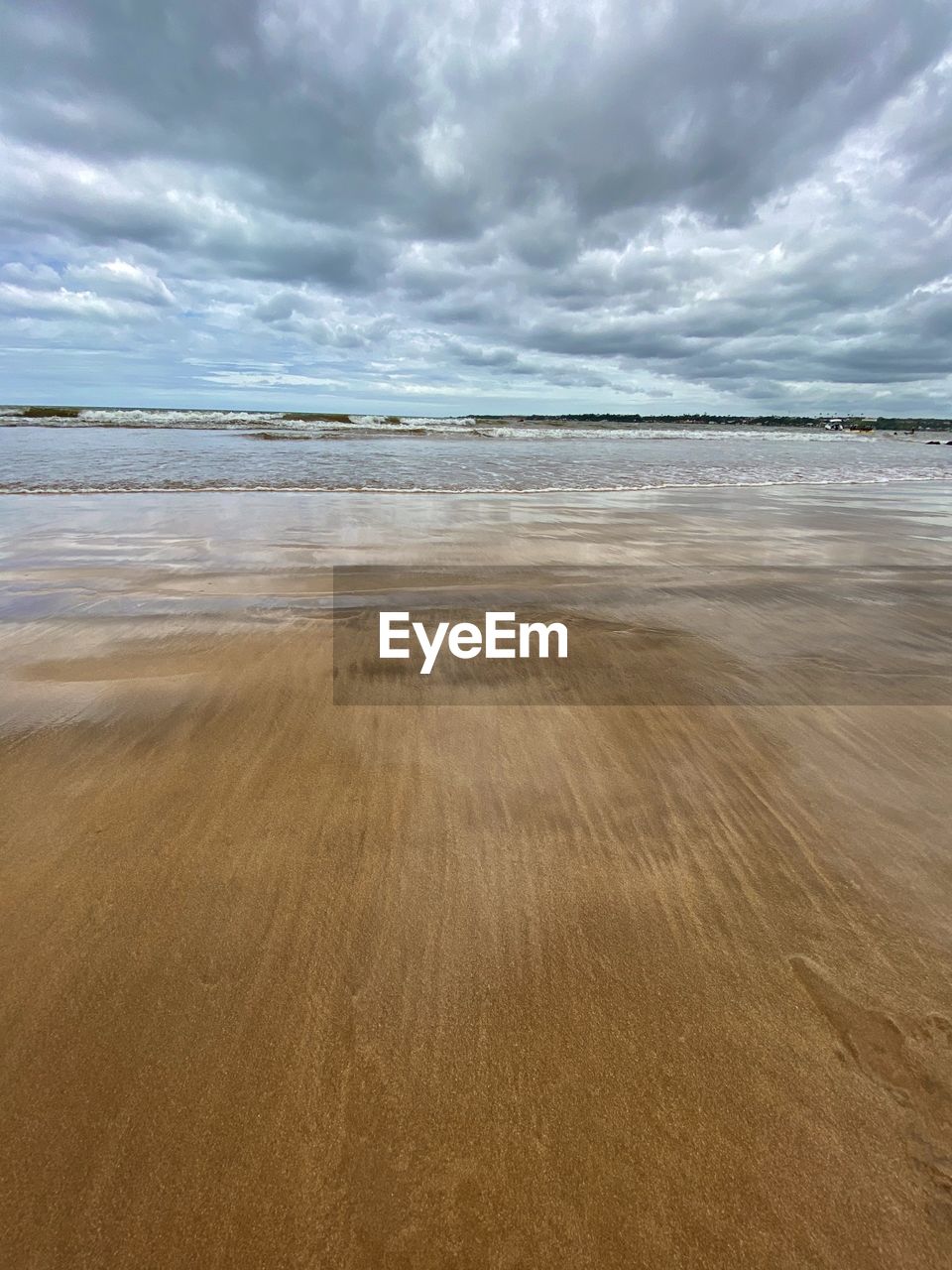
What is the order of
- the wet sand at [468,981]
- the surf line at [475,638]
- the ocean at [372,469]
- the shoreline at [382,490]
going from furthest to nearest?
1. the ocean at [372,469]
2. the shoreline at [382,490]
3. the surf line at [475,638]
4. the wet sand at [468,981]

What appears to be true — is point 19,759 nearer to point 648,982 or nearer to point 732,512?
point 648,982

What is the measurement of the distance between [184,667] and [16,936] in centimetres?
243

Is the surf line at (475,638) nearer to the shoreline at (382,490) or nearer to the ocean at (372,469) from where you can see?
the shoreline at (382,490)

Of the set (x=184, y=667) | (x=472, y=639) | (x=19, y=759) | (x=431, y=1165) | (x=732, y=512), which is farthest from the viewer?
(x=732, y=512)

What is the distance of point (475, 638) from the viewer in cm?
514

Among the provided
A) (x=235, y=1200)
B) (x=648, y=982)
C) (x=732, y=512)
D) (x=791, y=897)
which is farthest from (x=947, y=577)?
(x=235, y=1200)

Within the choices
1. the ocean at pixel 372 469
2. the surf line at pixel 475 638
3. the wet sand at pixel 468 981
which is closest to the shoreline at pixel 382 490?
the ocean at pixel 372 469

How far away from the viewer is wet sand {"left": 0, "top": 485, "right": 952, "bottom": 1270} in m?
1.44

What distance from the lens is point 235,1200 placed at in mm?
1451

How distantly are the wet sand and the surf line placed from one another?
2.89 ft

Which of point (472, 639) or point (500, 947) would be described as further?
point (472, 639)

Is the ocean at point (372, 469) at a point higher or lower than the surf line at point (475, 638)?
higher

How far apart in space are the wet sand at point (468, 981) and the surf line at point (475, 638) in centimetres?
88

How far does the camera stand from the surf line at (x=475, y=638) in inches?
189
